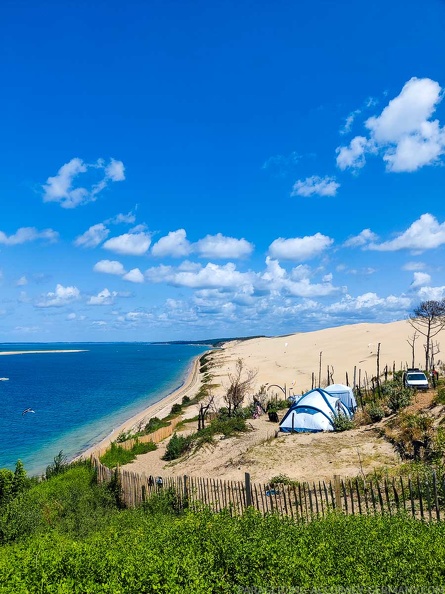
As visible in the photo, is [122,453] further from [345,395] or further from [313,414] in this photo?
[345,395]

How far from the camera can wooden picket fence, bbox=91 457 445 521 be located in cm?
987

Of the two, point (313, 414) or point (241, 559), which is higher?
point (241, 559)

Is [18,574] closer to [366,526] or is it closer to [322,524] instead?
[322,524]

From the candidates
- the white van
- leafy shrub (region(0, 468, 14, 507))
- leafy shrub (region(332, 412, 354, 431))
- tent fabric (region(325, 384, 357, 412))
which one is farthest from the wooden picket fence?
the white van

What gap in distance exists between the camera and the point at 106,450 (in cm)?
2238

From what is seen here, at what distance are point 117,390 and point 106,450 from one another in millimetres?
47278

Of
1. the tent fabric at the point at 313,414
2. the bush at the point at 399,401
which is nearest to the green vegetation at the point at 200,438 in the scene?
the tent fabric at the point at 313,414

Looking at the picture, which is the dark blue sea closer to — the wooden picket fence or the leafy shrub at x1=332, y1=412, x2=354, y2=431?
the wooden picket fence

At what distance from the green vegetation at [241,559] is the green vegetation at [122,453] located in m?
13.5

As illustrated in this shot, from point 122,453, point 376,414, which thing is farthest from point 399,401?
point 122,453

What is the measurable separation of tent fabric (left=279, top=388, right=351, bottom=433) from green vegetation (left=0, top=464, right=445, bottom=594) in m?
14.3

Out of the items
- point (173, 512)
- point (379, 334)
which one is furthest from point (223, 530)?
point (379, 334)

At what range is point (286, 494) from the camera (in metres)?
13.1

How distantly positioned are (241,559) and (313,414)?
17.0 m
